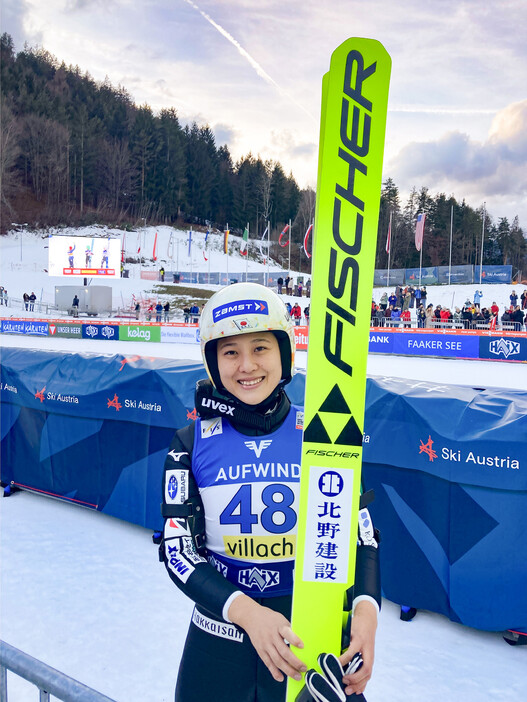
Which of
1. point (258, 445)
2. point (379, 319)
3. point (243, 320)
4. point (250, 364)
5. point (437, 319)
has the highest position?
point (437, 319)

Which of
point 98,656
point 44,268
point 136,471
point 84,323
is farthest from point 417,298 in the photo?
point 44,268

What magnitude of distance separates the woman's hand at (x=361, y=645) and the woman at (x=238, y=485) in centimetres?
21

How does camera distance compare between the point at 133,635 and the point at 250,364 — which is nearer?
the point at 250,364

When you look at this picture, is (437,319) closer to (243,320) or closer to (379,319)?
(379,319)

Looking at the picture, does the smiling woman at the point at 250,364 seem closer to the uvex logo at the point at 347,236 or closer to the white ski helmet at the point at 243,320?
the white ski helmet at the point at 243,320

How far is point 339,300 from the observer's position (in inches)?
50.4

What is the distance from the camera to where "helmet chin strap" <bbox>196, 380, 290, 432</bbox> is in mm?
1679

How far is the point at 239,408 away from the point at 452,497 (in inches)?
91.6

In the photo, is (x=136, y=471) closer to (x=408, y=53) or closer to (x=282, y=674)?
(x=282, y=674)

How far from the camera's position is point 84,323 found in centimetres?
2434

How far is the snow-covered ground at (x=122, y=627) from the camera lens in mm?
3000

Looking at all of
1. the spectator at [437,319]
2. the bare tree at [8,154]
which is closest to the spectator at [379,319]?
the spectator at [437,319]

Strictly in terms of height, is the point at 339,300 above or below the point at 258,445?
above

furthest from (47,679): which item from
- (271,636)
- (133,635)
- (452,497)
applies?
(452,497)
